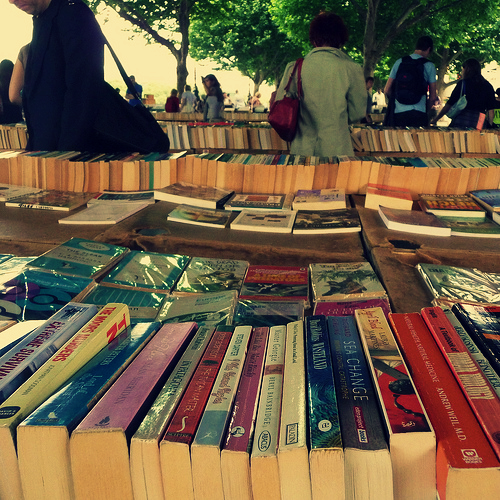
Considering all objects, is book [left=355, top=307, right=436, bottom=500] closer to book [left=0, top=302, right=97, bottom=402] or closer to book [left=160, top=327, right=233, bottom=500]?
book [left=160, top=327, right=233, bottom=500]

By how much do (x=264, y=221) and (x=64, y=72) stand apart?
69.7 inches

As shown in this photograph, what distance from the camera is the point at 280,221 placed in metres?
2.36

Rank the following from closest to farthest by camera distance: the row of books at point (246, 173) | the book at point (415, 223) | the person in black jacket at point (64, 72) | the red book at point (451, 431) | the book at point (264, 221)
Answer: the red book at point (451, 431), the book at point (415, 223), the book at point (264, 221), the row of books at point (246, 173), the person in black jacket at point (64, 72)

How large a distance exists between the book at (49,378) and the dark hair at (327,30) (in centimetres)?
286

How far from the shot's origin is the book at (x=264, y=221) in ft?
7.54

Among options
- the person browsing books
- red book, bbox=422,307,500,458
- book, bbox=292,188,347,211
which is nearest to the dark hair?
the person browsing books

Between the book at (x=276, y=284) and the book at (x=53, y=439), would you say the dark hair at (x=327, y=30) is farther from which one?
the book at (x=53, y=439)

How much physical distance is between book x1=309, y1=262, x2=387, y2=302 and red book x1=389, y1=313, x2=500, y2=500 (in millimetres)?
529

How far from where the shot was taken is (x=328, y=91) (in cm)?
335

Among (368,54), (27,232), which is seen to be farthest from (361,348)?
(368,54)

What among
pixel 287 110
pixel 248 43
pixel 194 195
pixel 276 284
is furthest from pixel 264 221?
pixel 248 43

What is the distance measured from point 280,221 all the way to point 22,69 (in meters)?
2.29

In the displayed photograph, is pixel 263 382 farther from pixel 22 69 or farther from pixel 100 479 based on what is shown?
pixel 22 69

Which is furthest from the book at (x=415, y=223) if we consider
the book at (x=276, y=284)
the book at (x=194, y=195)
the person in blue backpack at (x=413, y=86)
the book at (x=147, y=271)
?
the person in blue backpack at (x=413, y=86)
